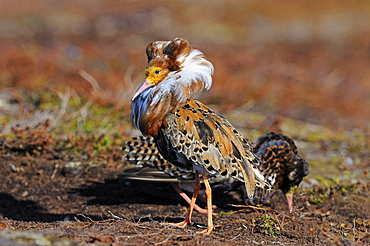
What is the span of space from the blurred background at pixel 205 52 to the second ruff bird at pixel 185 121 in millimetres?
3497

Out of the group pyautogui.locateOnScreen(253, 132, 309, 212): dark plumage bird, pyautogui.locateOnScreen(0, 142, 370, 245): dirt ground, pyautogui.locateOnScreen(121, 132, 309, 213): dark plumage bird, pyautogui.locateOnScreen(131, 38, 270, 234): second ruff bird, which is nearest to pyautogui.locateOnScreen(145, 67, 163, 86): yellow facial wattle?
pyautogui.locateOnScreen(131, 38, 270, 234): second ruff bird

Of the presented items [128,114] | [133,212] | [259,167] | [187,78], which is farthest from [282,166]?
[128,114]

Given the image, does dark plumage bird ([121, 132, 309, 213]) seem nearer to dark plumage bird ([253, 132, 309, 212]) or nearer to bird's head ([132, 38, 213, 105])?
dark plumage bird ([253, 132, 309, 212])

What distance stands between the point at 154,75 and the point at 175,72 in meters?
0.21

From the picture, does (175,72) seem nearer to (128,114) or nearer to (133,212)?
(133,212)

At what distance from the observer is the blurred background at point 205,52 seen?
34.2 ft

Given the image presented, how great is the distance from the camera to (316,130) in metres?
10.8

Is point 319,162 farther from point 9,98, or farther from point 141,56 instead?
point 141,56

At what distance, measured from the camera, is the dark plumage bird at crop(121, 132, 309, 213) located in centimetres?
616

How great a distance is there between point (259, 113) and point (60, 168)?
573 centimetres

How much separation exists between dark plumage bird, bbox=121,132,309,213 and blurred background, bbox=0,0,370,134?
228cm

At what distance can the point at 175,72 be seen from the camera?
5000mm

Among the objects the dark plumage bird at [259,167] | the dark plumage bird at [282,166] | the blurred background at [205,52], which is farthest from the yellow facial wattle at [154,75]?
the blurred background at [205,52]

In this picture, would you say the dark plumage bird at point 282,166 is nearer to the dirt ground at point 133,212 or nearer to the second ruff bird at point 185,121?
the dirt ground at point 133,212
